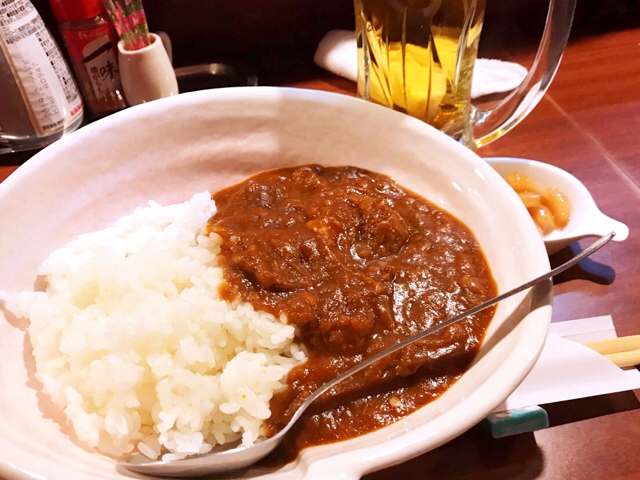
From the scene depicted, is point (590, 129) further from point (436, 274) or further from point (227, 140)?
point (227, 140)

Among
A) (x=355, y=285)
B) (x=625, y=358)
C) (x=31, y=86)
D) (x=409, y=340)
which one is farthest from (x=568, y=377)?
(x=31, y=86)

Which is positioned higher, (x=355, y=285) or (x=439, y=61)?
(x=439, y=61)

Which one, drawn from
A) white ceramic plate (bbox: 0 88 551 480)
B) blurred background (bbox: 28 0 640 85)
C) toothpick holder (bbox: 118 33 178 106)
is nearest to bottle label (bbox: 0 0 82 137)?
toothpick holder (bbox: 118 33 178 106)

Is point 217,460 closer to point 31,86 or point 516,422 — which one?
point 516,422

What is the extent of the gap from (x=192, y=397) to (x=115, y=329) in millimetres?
299

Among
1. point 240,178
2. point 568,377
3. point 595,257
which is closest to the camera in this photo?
point 568,377

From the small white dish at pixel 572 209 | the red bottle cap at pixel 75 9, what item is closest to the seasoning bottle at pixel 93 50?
the red bottle cap at pixel 75 9

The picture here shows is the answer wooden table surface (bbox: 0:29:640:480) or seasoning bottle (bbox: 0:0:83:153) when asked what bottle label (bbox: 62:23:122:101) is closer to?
seasoning bottle (bbox: 0:0:83:153)

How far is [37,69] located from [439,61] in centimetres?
166

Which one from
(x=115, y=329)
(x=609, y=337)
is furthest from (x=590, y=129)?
(x=115, y=329)

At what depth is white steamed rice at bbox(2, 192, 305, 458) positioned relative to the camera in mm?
1311

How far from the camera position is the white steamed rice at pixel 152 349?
1.31m

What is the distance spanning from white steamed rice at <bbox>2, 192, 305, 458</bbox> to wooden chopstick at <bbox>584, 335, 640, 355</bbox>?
927 mm

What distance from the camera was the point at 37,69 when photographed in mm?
2074
